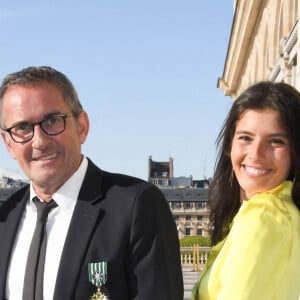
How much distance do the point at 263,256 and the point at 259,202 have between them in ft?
0.63

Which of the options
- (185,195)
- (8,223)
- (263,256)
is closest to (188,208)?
(185,195)

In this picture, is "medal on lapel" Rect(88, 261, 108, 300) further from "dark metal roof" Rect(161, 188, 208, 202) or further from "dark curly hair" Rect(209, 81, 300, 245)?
"dark metal roof" Rect(161, 188, 208, 202)

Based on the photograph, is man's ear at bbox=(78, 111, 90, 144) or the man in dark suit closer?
the man in dark suit

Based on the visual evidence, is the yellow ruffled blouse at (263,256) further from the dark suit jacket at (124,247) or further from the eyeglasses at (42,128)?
the eyeglasses at (42,128)

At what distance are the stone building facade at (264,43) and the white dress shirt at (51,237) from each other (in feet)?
24.5

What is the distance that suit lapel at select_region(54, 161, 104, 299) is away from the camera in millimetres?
2379

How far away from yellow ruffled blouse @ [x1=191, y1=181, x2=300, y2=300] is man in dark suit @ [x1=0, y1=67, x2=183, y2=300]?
0.22m

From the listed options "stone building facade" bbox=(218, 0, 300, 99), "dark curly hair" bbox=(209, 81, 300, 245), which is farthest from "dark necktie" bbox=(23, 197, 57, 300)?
"stone building facade" bbox=(218, 0, 300, 99)

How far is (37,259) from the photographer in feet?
7.92

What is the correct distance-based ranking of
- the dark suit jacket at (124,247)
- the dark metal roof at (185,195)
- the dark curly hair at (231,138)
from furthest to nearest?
the dark metal roof at (185,195), the dark curly hair at (231,138), the dark suit jacket at (124,247)

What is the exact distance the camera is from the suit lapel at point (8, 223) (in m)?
2.49

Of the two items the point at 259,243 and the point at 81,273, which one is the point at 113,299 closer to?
Answer: the point at 81,273

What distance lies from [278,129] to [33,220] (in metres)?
0.88

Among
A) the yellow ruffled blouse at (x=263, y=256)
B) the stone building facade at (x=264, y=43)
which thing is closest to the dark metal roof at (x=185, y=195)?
the stone building facade at (x=264, y=43)
